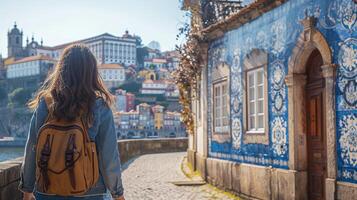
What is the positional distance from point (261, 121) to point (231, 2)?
13.8ft

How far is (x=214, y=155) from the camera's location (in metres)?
11.1

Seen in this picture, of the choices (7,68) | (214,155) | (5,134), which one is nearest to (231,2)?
(214,155)

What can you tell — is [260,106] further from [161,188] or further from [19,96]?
[19,96]

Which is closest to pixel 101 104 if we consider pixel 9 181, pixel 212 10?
pixel 9 181

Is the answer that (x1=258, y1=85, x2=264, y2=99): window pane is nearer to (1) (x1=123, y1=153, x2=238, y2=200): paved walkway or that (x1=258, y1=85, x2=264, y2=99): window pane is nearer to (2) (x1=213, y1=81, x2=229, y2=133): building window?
(2) (x1=213, y1=81, x2=229, y2=133): building window

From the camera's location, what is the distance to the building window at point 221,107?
10.6m

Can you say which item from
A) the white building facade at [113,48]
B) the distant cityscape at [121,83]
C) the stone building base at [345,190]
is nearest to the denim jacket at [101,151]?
the stone building base at [345,190]

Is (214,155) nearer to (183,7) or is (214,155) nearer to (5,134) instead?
(183,7)

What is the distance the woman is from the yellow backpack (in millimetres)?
69

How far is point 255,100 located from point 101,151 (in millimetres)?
A: 6372

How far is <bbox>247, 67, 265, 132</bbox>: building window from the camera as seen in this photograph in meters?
8.82

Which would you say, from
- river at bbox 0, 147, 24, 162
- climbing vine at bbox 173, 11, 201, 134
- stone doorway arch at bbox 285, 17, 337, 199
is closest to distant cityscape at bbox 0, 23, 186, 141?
river at bbox 0, 147, 24, 162

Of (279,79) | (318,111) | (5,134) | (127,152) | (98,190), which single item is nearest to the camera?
(98,190)

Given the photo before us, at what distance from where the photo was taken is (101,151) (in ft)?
9.23
